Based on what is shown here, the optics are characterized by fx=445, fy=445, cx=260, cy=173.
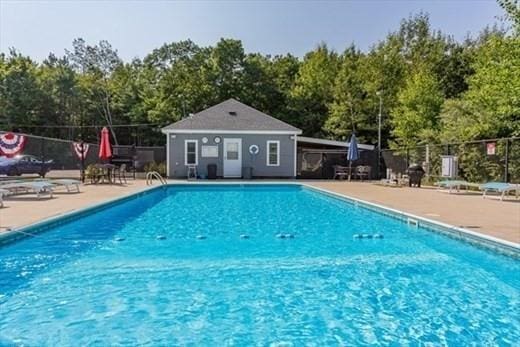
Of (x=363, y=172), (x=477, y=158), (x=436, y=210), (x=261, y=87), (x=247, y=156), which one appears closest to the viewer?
(x=436, y=210)

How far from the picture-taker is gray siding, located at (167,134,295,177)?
829 inches

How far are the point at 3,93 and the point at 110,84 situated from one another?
29.1 feet

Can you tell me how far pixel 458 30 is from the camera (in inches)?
1339

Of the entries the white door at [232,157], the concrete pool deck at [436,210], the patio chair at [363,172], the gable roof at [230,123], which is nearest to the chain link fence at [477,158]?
the patio chair at [363,172]

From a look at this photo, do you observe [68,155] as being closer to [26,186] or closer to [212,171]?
[212,171]

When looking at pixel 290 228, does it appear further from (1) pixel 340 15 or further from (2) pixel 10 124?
(2) pixel 10 124

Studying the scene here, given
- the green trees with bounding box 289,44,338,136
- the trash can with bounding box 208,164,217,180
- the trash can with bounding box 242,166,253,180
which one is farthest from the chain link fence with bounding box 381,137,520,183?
the green trees with bounding box 289,44,338,136

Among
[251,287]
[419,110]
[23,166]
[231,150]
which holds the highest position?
[419,110]

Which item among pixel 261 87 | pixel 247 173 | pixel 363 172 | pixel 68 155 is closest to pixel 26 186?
pixel 68 155

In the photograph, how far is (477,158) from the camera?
51.1 feet

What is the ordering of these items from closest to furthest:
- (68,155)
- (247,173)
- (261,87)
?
(68,155), (247,173), (261,87)

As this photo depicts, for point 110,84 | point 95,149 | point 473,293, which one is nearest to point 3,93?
point 110,84

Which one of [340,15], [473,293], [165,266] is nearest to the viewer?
[473,293]

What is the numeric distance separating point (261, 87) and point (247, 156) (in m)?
12.8
